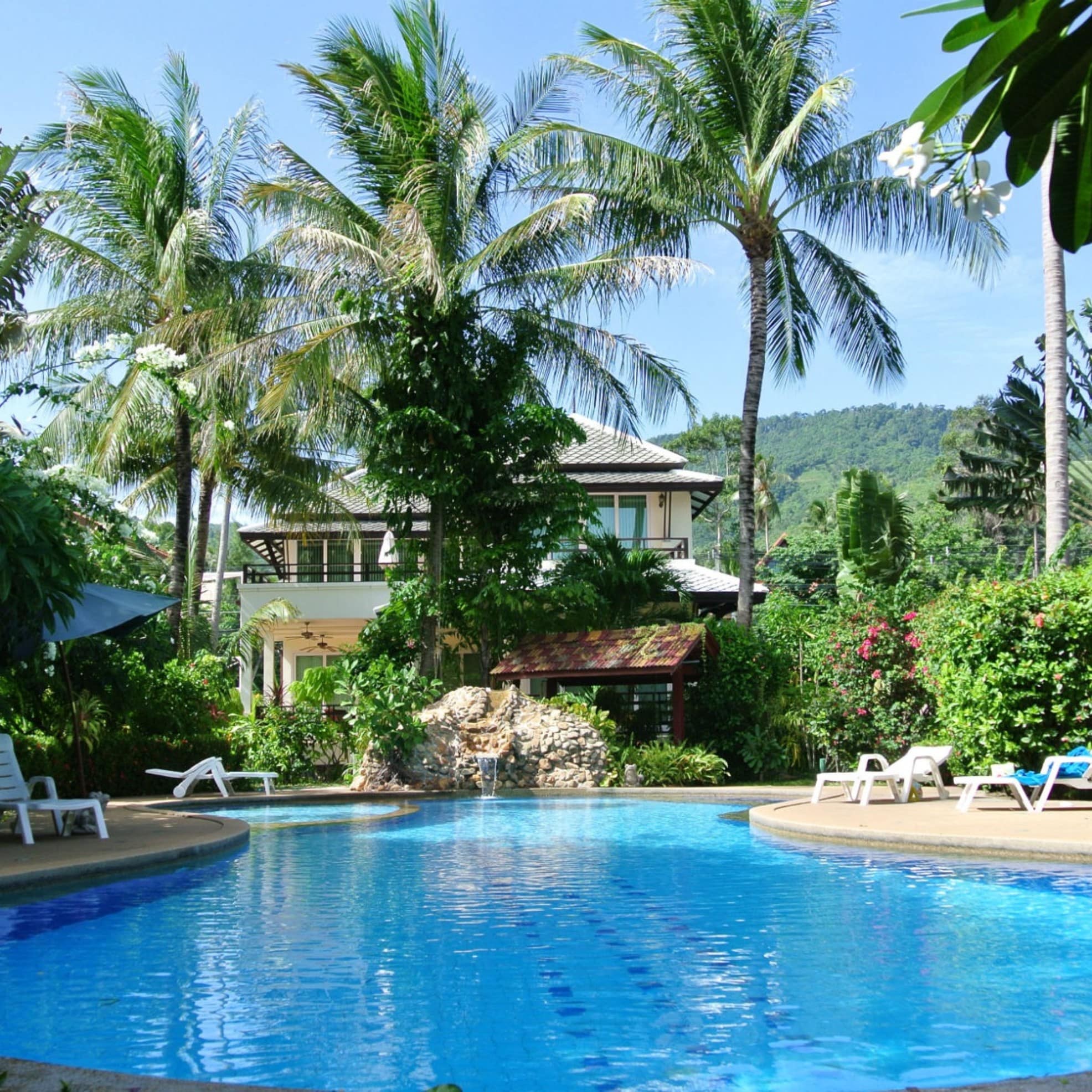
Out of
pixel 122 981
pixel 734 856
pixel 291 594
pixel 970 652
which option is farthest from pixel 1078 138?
pixel 291 594

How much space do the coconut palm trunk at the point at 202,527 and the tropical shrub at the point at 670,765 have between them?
10.5m

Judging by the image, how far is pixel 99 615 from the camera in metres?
11.0

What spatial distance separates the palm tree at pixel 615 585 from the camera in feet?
73.5

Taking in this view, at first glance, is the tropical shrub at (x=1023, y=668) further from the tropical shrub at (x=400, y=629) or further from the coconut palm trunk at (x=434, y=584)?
the tropical shrub at (x=400, y=629)

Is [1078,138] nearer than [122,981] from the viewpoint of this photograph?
Yes

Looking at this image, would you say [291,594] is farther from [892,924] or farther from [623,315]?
[892,924]

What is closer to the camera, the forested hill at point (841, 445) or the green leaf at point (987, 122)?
the green leaf at point (987, 122)

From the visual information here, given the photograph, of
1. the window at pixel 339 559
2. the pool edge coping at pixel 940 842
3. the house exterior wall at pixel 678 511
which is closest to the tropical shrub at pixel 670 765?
the pool edge coping at pixel 940 842

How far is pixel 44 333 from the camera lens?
21.8 meters

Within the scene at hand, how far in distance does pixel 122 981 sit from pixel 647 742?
50.9 feet

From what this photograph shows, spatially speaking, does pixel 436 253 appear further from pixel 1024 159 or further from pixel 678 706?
pixel 1024 159

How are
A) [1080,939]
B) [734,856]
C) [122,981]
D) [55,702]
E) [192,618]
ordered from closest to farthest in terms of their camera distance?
[122,981] → [1080,939] → [734,856] → [55,702] → [192,618]

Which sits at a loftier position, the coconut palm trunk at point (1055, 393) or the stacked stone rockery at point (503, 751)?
the coconut palm trunk at point (1055, 393)

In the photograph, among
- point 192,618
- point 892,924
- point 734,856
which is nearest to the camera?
point 892,924
